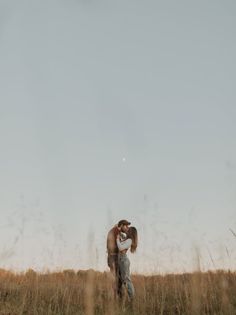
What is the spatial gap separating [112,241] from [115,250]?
24 cm

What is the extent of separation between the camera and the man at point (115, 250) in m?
10.1

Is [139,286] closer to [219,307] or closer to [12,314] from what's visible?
[219,307]

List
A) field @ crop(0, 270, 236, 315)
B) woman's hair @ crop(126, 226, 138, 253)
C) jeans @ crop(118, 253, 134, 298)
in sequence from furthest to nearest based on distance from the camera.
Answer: woman's hair @ crop(126, 226, 138, 253) < jeans @ crop(118, 253, 134, 298) < field @ crop(0, 270, 236, 315)

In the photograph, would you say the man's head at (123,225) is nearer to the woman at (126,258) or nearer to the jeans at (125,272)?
the woman at (126,258)

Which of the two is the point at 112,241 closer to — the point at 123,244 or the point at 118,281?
the point at 123,244

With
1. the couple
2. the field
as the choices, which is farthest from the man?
the field

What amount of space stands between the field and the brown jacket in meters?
0.62

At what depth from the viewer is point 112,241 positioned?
402 inches

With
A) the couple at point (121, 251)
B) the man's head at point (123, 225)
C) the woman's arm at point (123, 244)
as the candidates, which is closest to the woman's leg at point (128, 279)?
the couple at point (121, 251)

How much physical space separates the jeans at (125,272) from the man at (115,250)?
93mm

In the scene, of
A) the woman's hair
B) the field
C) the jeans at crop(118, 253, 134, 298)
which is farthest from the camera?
the woman's hair

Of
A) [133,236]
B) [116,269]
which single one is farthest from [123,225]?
[116,269]

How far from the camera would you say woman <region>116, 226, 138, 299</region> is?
10.1 meters

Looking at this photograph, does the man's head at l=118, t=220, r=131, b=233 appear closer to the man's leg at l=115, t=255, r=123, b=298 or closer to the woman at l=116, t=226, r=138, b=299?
the woman at l=116, t=226, r=138, b=299
